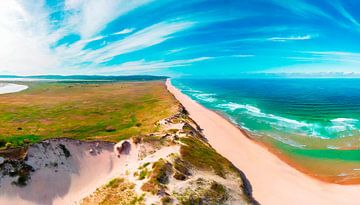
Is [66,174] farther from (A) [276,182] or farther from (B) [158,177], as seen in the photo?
(A) [276,182]

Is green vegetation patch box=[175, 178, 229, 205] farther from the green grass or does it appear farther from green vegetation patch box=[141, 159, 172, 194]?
the green grass

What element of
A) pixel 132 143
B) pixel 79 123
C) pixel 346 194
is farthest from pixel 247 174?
pixel 79 123

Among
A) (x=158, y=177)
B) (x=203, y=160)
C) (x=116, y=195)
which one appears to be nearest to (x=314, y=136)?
(x=203, y=160)

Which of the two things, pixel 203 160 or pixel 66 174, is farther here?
pixel 203 160

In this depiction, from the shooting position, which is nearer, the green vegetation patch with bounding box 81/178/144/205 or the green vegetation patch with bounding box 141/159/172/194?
the green vegetation patch with bounding box 81/178/144/205

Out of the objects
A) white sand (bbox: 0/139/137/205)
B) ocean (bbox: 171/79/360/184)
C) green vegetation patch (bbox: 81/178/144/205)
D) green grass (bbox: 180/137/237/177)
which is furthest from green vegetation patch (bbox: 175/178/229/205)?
ocean (bbox: 171/79/360/184)

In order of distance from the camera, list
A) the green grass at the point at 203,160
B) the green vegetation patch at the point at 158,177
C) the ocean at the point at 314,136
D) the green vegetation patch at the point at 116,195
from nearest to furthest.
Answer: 1. the green vegetation patch at the point at 116,195
2. the green vegetation patch at the point at 158,177
3. the green grass at the point at 203,160
4. the ocean at the point at 314,136

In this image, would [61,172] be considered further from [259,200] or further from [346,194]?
[346,194]

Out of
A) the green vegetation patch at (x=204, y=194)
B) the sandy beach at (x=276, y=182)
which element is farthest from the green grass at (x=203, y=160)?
the green vegetation patch at (x=204, y=194)

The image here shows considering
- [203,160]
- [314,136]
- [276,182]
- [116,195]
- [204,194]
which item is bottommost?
[276,182]

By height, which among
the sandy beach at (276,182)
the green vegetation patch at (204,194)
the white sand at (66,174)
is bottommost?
the sandy beach at (276,182)

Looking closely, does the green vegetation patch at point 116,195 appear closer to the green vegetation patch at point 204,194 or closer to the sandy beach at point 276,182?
the green vegetation patch at point 204,194
